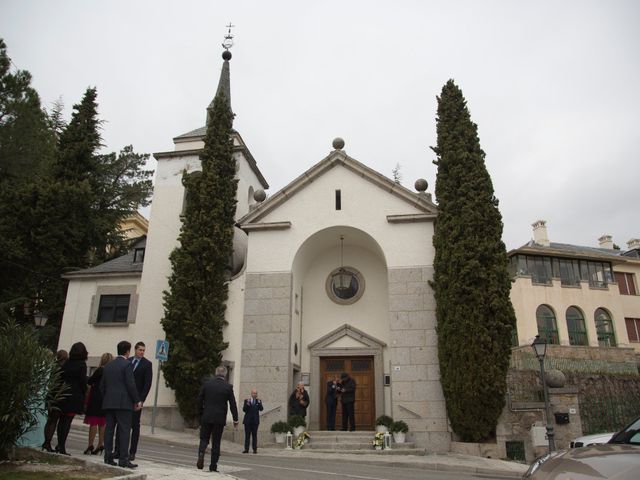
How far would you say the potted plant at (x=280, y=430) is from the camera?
51.0ft

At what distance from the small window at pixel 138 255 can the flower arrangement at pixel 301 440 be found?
37.2ft

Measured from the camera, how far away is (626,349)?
33.1 m

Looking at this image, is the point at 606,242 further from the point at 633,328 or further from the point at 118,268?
the point at 118,268

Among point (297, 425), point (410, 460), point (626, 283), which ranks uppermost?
point (626, 283)

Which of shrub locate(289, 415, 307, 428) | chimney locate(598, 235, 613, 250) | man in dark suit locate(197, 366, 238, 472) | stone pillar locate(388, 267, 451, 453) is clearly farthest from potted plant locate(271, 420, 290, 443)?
chimney locate(598, 235, 613, 250)

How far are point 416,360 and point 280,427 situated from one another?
15.6 ft

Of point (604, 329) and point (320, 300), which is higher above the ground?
point (604, 329)

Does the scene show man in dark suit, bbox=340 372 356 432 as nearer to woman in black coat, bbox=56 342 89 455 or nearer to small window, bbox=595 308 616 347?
woman in black coat, bbox=56 342 89 455

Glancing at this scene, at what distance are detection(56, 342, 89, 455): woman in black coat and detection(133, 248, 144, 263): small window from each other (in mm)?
14346

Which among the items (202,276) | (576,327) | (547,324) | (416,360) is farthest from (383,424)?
(576,327)

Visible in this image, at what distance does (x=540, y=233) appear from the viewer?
38906 millimetres

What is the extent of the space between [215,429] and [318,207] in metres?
11.1

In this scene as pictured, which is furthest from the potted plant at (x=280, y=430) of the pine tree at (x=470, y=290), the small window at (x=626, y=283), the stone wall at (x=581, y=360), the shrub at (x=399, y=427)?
the small window at (x=626, y=283)

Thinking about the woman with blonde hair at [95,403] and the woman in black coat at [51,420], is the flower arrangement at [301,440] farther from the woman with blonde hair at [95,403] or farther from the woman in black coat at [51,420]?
the woman in black coat at [51,420]
